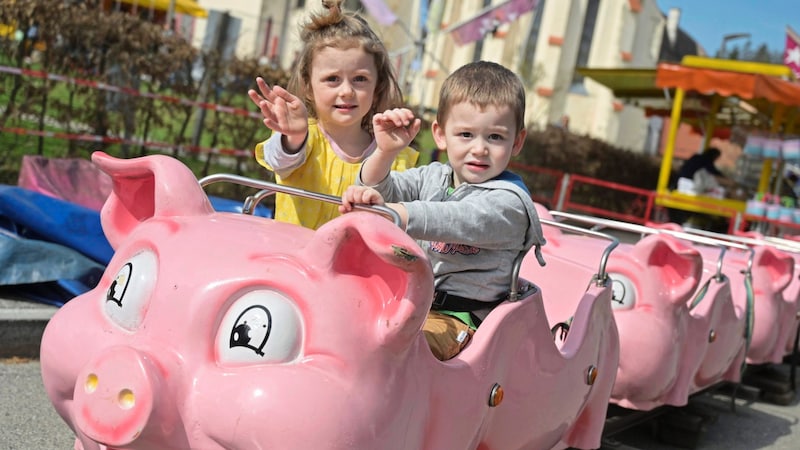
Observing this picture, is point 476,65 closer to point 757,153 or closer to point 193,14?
point 757,153

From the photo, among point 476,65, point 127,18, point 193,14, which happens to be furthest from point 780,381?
point 193,14

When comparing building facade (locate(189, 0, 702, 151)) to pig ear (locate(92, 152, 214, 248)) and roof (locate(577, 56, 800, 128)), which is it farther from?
pig ear (locate(92, 152, 214, 248))

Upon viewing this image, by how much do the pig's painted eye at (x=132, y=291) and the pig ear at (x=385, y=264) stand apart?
353 millimetres

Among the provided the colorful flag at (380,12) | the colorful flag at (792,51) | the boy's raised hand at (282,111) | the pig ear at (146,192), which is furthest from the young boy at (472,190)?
the colorful flag at (792,51)

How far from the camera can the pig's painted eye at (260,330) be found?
6.16 feet

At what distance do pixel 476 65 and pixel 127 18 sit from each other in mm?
6772

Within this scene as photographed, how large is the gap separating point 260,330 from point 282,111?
42.9 inches

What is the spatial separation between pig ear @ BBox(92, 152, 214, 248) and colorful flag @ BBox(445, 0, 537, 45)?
11343 millimetres

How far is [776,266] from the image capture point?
551 centimetres

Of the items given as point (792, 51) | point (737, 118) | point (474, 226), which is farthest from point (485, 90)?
point (737, 118)

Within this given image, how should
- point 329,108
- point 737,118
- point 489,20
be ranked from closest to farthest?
1. point 329,108
2. point 489,20
3. point 737,118

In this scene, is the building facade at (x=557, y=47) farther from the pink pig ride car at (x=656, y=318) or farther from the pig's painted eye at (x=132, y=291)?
the pig's painted eye at (x=132, y=291)

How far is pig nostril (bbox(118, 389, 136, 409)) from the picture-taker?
1778 millimetres

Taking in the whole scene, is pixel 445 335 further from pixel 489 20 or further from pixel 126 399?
pixel 489 20
